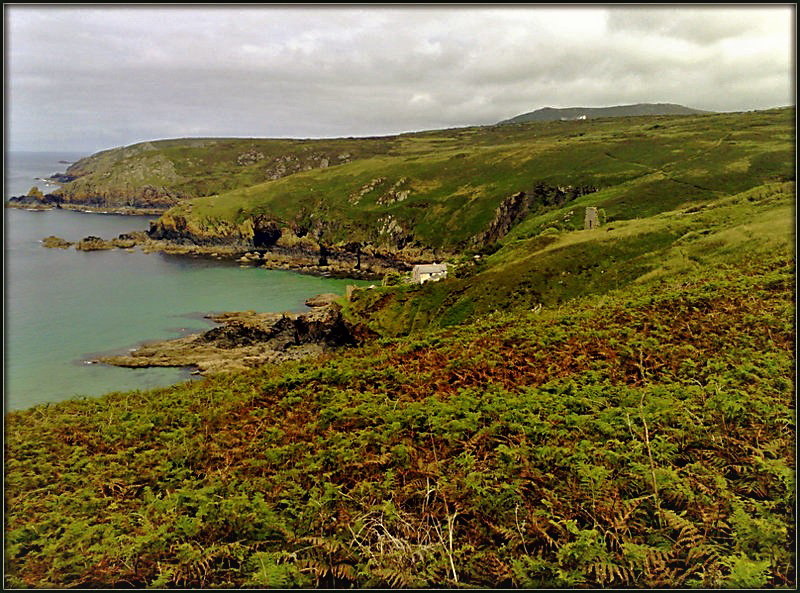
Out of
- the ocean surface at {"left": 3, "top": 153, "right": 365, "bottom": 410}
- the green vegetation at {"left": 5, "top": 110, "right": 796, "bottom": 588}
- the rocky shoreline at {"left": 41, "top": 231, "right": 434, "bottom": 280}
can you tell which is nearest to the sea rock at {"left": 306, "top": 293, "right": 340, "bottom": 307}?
the ocean surface at {"left": 3, "top": 153, "right": 365, "bottom": 410}

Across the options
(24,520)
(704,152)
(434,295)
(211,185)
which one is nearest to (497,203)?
(704,152)

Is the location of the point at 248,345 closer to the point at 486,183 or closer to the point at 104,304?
the point at 104,304

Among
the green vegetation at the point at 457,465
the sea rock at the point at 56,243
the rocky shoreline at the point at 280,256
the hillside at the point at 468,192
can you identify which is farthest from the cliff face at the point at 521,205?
the sea rock at the point at 56,243

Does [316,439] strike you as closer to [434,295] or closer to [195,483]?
[195,483]

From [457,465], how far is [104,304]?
71.1 meters

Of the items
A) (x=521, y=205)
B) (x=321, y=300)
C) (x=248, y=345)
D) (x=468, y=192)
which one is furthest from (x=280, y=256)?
(x=248, y=345)

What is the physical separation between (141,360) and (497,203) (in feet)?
244

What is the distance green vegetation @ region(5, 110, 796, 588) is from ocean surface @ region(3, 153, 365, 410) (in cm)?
2056

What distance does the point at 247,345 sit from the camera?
50188 millimetres

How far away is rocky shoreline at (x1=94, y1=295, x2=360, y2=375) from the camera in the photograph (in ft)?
144

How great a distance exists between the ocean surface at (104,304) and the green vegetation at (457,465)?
67.4 feet

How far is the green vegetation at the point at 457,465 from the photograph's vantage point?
19.7 ft

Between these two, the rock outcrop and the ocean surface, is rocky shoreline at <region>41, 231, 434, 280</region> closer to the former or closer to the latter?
the ocean surface

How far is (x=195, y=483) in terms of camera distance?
841cm
